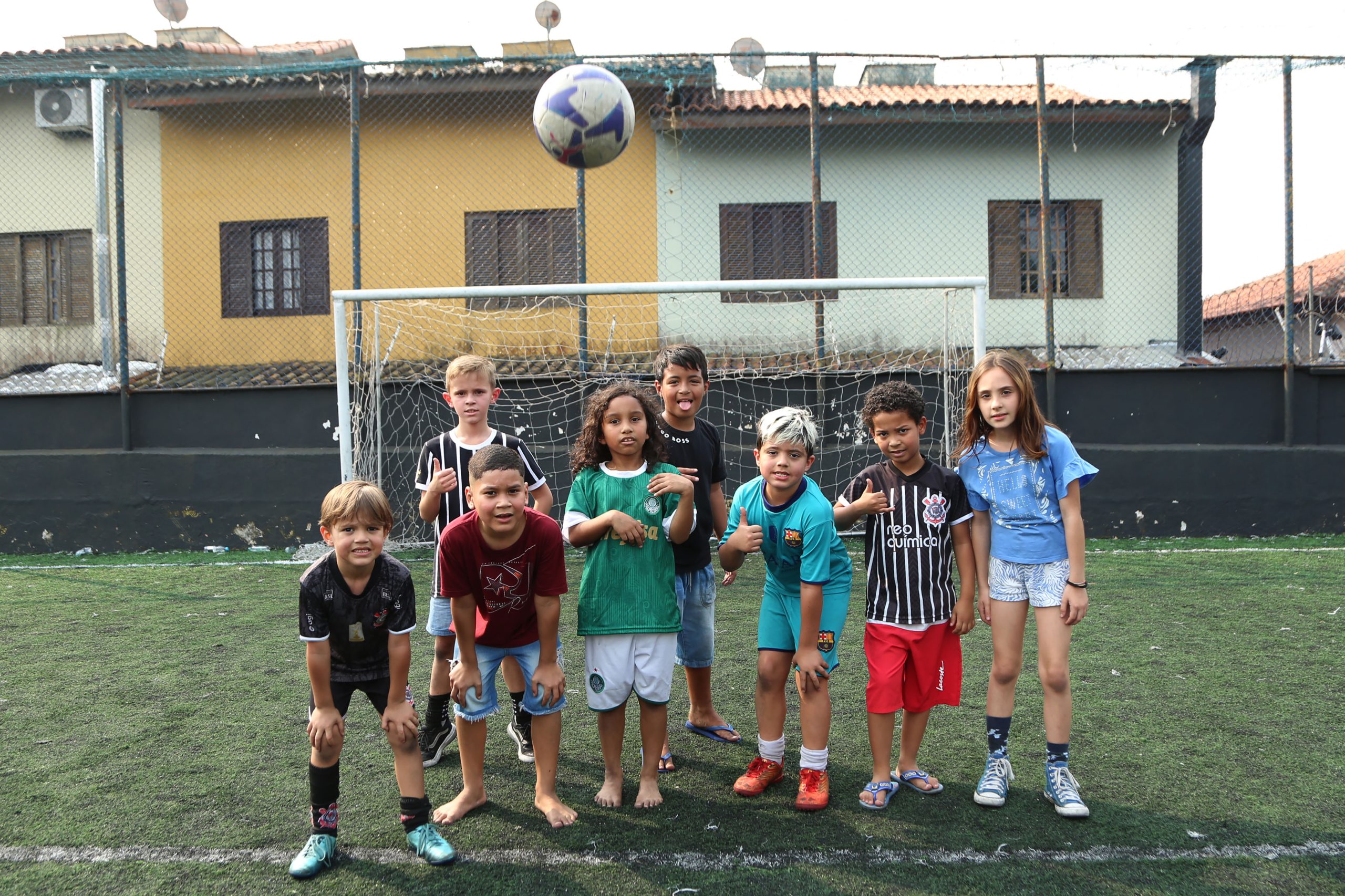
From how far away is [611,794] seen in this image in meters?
2.74

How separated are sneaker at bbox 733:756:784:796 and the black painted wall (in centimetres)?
529

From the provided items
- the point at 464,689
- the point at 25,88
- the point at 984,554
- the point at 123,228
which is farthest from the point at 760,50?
the point at 25,88

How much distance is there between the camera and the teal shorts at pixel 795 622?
2.79m

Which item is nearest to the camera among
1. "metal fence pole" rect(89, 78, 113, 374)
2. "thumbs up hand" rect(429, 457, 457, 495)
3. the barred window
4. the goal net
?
"thumbs up hand" rect(429, 457, 457, 495)

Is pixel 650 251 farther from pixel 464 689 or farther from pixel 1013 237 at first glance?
pixel 464 689

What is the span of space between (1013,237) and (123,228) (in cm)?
892

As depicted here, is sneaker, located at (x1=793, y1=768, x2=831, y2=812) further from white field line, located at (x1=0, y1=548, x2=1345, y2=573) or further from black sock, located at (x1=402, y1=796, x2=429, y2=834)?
white field line, located at (x1=0, y1=548, x2=1345, y2=573)

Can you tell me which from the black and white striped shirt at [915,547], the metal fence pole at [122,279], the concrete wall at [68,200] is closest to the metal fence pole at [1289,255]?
the black and white striped shirt at [915,547]

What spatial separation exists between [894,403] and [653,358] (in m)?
6.55

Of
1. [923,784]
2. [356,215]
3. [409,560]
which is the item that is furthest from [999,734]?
[356,215]

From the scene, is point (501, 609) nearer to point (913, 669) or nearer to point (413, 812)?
point (413, 812)

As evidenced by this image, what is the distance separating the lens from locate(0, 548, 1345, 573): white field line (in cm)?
701

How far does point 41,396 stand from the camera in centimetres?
834

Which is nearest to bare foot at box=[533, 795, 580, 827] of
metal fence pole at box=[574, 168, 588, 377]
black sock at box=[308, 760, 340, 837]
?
black sock at box=[308, 760, 340, 837]
